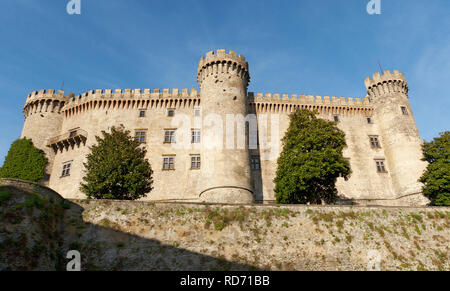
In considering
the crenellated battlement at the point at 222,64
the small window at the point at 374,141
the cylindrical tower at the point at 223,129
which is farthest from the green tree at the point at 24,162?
the small window at the point at 374,141

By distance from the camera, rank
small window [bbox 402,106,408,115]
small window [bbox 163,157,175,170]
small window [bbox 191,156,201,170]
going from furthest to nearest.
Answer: small window [bbox 402,106,408,115], small window [bbox 163,157,175,170], small window [bbox 191,156,201,170]

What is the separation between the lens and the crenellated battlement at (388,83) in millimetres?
39219

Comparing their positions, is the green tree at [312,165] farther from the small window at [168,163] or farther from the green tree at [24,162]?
the green tree at [24,162]

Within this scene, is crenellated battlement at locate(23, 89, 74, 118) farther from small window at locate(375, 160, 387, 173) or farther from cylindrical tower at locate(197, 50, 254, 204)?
small window at locate(375, 160, 387, 173)

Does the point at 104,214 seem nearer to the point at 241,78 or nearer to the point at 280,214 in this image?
the point at 280,214

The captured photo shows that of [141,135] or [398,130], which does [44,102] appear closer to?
[141,135]

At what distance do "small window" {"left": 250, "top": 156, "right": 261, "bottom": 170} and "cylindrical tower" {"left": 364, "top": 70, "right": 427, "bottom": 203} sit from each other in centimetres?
1481

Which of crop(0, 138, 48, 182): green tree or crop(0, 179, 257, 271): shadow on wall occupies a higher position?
crop(0, 138, 48, 182): green tree

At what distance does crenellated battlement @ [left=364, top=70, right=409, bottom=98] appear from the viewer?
129 ft

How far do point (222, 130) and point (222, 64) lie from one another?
7765 mm

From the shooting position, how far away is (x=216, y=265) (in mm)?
16250

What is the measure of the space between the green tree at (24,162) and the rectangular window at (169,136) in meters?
13.6

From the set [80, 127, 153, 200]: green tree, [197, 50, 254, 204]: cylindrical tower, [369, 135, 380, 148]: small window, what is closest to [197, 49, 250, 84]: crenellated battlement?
[197, 50, 254, 204]: cylindrical tower
